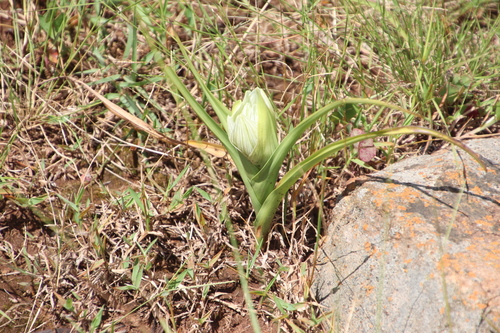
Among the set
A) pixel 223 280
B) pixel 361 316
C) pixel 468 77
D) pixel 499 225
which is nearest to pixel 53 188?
pixel 223 280

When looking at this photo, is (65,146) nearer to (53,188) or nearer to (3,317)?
(53,188)

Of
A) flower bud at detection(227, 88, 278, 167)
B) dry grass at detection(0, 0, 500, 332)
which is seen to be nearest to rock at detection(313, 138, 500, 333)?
dry grass at detection(0, 0, 500, 332)

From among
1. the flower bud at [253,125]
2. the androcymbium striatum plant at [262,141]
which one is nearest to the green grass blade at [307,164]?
the androcymbium striatum plant at [262,141]

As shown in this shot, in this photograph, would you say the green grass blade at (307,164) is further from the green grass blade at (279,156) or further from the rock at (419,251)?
the rock at (419,251)

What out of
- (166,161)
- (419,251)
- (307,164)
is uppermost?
(307,164)

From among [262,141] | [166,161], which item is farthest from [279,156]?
[166,161]

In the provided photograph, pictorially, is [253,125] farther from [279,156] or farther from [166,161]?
[166,161]
